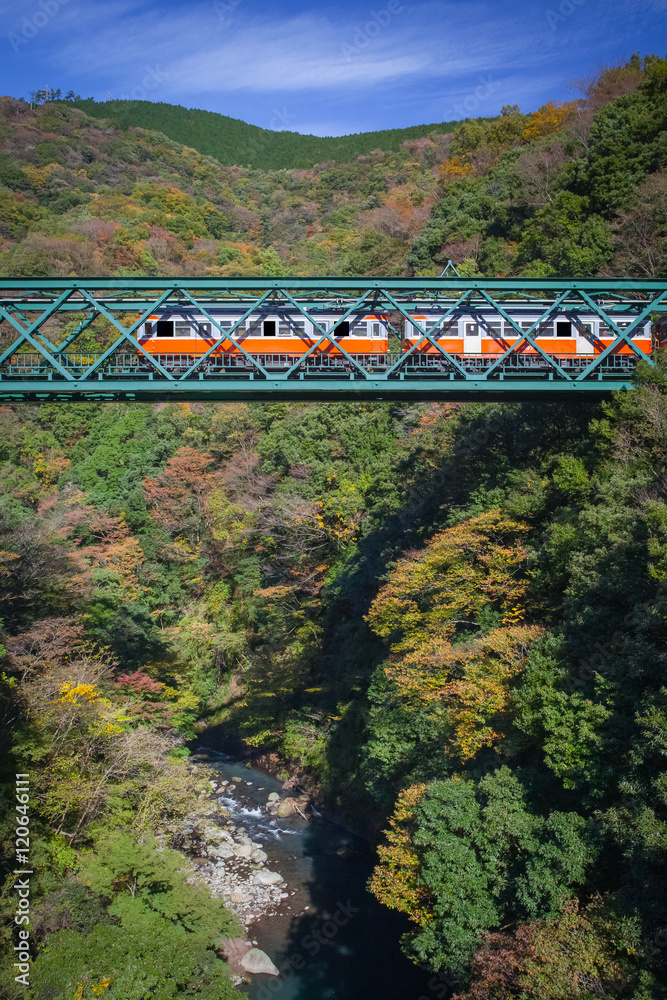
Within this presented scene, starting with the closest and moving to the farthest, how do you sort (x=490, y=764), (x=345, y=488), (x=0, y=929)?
(x=0, y=929) < (x=490, y=764) < (x=345, y=488)

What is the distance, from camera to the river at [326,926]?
52.5 ft

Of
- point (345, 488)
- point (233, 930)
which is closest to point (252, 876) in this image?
point (233, 930)

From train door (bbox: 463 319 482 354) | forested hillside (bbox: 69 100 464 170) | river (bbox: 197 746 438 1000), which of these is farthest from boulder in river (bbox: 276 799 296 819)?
forested hillside (bbox: 69 100 464 170)

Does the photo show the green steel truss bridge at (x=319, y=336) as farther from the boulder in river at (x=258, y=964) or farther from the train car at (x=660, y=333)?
the boulder in river at (x=258, y=964)

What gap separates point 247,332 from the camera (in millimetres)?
19172

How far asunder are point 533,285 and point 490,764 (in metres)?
10.4

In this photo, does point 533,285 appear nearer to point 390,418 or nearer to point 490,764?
point 490,764

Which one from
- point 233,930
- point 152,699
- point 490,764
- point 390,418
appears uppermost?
point 390,418

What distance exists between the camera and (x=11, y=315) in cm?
1728

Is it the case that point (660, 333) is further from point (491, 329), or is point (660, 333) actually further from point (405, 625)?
point (405, 625)

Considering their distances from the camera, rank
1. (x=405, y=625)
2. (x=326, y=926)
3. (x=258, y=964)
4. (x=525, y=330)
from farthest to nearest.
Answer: (x=405, y=625)
(x=525, y=330)
(x=326, y=926)
(x=258, y=964)

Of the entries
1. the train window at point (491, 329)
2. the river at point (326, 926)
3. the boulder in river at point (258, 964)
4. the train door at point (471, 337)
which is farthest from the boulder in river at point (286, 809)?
the train window at point (491, 329)

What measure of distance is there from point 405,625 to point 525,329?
8.10 meters

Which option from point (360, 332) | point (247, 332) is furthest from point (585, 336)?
point (247, 332)
